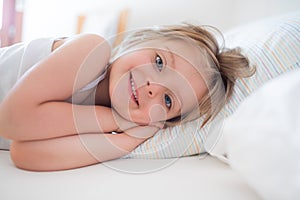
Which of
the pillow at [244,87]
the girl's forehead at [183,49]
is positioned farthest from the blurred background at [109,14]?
the girl's forehead at [183,49]

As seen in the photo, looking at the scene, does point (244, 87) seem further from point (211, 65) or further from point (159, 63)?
point (159, 63)

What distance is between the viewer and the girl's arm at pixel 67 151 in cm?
51

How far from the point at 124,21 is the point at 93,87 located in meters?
1.10

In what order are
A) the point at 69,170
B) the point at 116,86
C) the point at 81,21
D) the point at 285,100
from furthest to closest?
1. the point at 81,21
2. the point at 116,86
3. the point at 69,170
4. the point at 285,100

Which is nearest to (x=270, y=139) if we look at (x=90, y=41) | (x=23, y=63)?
(x=90, y=41)

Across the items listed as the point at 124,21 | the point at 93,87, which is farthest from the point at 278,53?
the point at 124,21

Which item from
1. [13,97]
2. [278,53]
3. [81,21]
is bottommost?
[81,21]

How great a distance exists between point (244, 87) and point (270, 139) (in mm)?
342

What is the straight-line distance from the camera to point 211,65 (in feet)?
2.25

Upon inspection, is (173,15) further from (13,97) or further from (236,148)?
(236,148)

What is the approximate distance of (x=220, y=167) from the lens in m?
0.56

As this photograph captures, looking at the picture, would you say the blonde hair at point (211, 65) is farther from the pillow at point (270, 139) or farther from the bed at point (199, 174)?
the pillow at point (270, 139)

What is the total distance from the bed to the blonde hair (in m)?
0.08

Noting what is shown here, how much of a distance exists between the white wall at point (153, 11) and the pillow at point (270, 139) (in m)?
0.75
